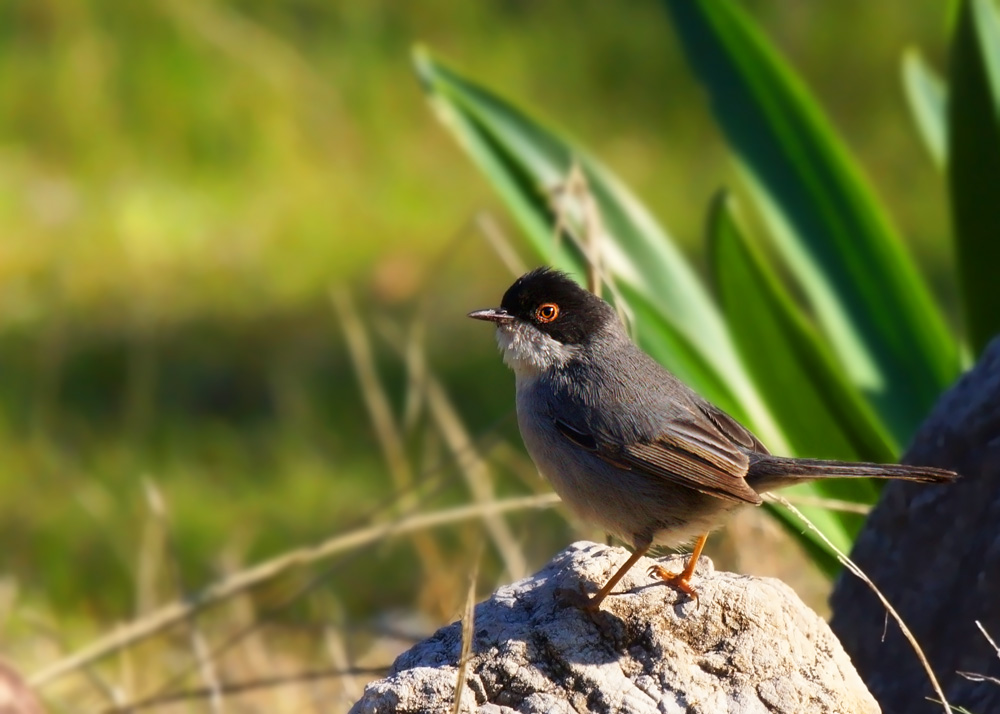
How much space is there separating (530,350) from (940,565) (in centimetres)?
111

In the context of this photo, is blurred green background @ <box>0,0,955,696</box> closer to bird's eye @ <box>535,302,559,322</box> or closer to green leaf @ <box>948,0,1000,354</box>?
green leaf @ <box>948,0,1000,354</box>

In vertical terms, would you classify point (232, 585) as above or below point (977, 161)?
above

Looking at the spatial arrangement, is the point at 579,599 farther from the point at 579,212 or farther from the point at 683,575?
the point at 579,212

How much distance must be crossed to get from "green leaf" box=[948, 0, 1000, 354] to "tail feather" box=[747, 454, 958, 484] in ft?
5.25

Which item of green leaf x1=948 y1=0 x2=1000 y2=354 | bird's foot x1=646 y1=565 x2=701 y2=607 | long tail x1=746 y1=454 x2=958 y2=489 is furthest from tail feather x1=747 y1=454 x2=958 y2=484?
green leaf x1=948 y1=0 x2=1000 y2=354

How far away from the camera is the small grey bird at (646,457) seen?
2.87 m

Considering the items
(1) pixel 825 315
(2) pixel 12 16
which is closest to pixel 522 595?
(1) pixel 825 315

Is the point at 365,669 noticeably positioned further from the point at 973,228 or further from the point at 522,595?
the point at 973,228

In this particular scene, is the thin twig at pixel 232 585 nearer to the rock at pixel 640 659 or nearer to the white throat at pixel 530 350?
the white throat at pixel 530 350

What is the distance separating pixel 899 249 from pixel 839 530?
106 cm

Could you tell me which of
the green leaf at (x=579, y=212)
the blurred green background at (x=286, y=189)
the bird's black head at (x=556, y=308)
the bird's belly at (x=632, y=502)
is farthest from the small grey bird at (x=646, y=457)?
→ the blurred green background at (x=286, y=189)

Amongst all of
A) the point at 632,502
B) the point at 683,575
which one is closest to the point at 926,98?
the point at 632,502

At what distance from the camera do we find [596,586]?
8.75 feet

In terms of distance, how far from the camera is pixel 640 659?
254 cm
